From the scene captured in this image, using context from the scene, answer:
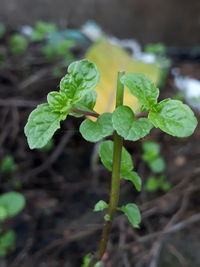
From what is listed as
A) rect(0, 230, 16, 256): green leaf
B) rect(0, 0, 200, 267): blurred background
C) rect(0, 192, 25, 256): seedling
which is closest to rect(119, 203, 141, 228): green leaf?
rect(0, 0, 200, 267): blurred background

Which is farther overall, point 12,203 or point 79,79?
point 12,203

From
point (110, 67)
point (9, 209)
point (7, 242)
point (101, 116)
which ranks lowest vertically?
point (7, 242)

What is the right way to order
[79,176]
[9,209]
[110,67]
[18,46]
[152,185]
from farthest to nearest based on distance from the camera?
1. [18,46]
2. [110,67]
3. [79,176]
4. [152,185]
5. [9,209]

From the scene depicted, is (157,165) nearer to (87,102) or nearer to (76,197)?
(76,197)

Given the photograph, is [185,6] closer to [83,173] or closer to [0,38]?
[0,38]

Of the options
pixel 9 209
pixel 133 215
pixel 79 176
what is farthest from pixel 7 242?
pixel 133 215

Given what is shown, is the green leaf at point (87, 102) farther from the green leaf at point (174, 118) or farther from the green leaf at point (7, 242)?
the green leaf at point (7, 242)

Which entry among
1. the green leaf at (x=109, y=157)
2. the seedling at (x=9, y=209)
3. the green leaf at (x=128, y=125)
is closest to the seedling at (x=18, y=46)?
the seedling at (x=9, y=209)

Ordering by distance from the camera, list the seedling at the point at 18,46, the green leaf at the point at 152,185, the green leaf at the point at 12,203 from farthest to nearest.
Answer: the seedling at the point at 18,46
the green leaf at the point at 152,185
the green leaf at the point at 12,203
